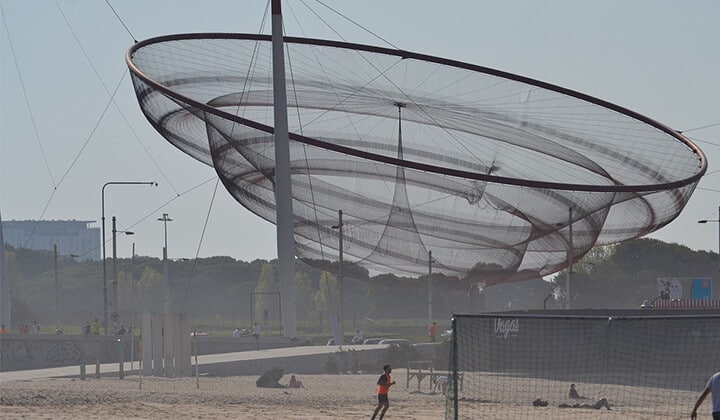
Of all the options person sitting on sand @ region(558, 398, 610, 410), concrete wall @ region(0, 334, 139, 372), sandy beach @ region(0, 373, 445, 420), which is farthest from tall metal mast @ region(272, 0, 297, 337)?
concrete wall @ region(0, 334, 139, 372)

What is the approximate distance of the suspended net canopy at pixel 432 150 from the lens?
173 ft

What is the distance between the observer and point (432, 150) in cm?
5978

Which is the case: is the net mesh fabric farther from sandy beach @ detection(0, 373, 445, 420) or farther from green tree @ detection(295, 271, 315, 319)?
green tree @ detection(295, 271, 315, 319)

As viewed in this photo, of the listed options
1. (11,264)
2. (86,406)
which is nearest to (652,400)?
(86,406)

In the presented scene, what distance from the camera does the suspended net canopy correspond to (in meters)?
52.8

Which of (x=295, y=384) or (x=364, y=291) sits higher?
(x=364, y=291)

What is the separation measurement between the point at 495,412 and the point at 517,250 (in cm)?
2985

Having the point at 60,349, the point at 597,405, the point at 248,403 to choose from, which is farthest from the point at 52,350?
the point at 597,405

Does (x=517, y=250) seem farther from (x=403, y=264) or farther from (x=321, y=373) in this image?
(x=321, y=373)

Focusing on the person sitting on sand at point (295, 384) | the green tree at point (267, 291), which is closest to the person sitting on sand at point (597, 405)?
the person sitting on sand at point (295, 384)

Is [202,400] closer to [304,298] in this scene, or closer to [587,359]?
[587,359]

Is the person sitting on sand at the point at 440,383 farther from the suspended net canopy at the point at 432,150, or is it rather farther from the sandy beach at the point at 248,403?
the suspended net canopy at the point at 432,150

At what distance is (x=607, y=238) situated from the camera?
60188 mm

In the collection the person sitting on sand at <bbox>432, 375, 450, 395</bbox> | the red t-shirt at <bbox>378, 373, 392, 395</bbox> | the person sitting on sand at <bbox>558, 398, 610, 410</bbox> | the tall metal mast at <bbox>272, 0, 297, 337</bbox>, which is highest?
the tall metal mast at <bbox>272, 0, 297, 337</bbox>
